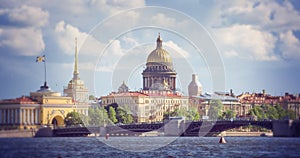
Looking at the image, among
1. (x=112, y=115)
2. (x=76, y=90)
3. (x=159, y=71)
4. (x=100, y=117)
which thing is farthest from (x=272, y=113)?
(x=76, y=90)

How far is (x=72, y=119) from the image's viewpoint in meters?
139

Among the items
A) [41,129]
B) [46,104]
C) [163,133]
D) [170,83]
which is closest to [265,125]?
[163,133]

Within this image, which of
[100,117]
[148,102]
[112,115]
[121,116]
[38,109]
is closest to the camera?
[100,117]

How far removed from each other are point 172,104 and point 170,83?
1265 centimetres

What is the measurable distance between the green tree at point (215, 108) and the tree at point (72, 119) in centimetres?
2498

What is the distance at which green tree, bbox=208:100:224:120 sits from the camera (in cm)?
15432

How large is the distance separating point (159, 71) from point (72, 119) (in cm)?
3628

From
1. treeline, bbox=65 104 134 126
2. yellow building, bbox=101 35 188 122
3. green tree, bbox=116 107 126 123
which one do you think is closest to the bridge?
treeline, bbox=65 104 134 126

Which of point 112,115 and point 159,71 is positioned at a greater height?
point 159,71

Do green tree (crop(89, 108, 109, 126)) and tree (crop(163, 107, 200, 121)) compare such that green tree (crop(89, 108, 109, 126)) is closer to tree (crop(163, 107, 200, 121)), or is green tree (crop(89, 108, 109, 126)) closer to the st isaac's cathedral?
the st isaac's cathedral

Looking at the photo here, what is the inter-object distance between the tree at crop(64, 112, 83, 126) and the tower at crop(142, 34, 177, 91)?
103ft

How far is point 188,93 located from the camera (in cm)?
17462

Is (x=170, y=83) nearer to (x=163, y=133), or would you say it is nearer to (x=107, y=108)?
(x=107, y=108)

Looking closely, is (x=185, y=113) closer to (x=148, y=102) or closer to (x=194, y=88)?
(x=148, y=102)
